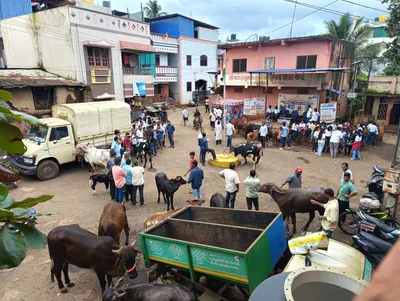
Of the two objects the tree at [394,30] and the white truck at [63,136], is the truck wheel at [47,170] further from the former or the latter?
the tree at [394,30]

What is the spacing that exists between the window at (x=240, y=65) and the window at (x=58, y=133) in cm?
1536

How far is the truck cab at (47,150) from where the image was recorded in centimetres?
1066

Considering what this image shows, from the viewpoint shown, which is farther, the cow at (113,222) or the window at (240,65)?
the window at (240,65)

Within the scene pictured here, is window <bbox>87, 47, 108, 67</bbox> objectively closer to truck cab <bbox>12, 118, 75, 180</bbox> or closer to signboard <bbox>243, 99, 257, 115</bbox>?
truck cab <bbox>12, 118, 75, 180</bbox>

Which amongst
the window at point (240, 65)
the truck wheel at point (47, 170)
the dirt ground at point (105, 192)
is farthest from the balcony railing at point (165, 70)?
the truck wheel at point (47, 170)

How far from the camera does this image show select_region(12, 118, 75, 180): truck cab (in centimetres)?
1066

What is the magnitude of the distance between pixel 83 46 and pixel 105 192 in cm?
1227

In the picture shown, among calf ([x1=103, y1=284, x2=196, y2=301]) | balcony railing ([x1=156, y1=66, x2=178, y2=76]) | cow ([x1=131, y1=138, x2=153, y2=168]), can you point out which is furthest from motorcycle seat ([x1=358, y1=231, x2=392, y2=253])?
balcony railing ([x1=156, y1=66, x2=178, y2=76])

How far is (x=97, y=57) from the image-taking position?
19.7 metres

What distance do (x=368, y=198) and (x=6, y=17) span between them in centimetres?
2559

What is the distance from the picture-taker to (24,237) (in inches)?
45.6

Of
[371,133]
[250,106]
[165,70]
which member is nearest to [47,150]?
[250,106]

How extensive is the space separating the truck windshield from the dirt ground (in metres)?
1.62

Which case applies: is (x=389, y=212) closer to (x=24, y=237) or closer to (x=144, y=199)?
(x=144, y=199)
